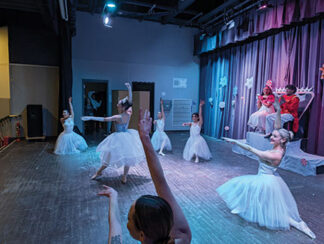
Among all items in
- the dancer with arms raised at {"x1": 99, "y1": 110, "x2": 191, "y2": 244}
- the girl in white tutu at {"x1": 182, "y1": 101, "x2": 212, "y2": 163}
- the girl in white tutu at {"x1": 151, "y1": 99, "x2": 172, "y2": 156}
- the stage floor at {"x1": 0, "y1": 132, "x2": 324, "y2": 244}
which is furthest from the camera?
the girl in white tutu at {"x1": 151, "y1": 99, "x2": 172, "y2": 156}

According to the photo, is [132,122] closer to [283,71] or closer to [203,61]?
[203,61]

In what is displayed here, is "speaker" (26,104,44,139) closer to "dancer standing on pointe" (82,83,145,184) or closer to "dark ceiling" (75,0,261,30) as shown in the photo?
"dark ceiling" (75,0,261,30)

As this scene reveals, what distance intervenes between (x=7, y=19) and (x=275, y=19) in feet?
26.4

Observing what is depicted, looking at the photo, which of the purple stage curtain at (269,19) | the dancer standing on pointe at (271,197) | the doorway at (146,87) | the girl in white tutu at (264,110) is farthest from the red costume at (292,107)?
the doorway at (146,87)

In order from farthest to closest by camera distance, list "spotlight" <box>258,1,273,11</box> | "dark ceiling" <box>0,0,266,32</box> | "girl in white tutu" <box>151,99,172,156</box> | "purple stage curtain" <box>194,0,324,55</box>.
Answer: "dark ceiling" <box>0,0,266,32</box> < "girl in white tutu" <box>151,99,172,156</box> < "spotlight" <box>258,1,273,11</box> < "purple stage curtain" <box>194,0,324,55</box>

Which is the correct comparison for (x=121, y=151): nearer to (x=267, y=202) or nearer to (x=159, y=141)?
(x=267, y=202)

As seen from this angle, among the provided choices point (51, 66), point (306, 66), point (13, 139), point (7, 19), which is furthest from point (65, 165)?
point (306, 66)

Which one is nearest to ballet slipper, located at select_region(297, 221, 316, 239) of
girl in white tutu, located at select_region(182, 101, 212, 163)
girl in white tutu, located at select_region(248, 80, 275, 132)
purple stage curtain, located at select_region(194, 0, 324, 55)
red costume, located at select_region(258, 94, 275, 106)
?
girl in white tutu, located at select_region(182, 101, 212, 163)

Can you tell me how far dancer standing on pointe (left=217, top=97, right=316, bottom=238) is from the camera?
8.24ft

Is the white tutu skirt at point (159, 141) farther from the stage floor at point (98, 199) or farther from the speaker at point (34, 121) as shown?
the speaker at point (34, 121)

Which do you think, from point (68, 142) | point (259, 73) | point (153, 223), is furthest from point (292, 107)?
point (68, 142)

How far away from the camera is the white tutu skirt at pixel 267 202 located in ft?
8.24

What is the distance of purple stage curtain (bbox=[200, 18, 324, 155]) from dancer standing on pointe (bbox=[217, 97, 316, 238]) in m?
3.42

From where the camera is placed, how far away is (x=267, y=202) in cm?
255
